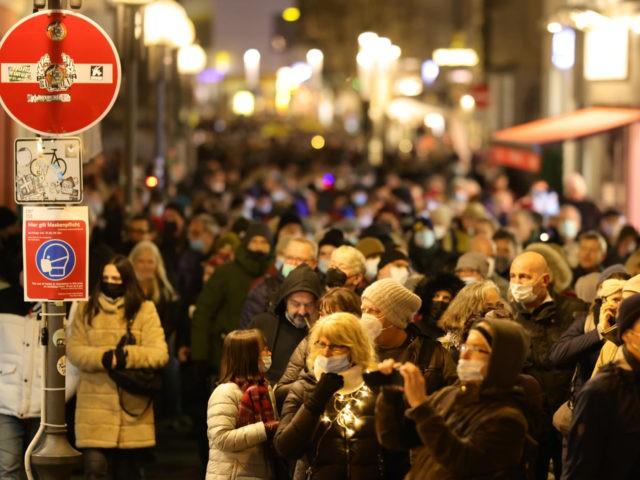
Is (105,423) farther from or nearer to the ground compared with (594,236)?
nearer to the ground

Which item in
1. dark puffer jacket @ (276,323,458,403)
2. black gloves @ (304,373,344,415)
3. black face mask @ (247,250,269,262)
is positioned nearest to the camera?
black gloves @ (304,373,344,415)

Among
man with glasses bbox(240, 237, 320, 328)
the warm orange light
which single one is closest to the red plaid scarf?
man with glasses bbox(240, 237, 320, 328)

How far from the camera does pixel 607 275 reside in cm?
1025

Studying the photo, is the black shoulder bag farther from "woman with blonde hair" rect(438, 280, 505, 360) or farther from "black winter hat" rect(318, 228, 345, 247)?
"black winter hat" rect(318, 228, 345, 247)

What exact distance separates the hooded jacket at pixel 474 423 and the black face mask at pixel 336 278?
156 inches

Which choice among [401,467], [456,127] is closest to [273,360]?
[401,467]

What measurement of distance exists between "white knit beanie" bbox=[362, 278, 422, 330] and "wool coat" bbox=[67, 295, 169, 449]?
9.09 feet

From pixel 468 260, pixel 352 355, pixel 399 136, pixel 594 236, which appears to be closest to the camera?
pixel 352 355

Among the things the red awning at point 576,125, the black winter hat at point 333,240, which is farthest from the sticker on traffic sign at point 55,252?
the red awning at point 576,125

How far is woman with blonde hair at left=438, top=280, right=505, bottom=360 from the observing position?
8.94 metres

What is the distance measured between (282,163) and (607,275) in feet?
146

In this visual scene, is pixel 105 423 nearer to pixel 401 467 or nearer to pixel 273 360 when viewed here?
pixel 273 360

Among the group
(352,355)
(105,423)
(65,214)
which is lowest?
(105,423)

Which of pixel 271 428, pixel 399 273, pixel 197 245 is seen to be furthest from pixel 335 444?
pixel 197 245
